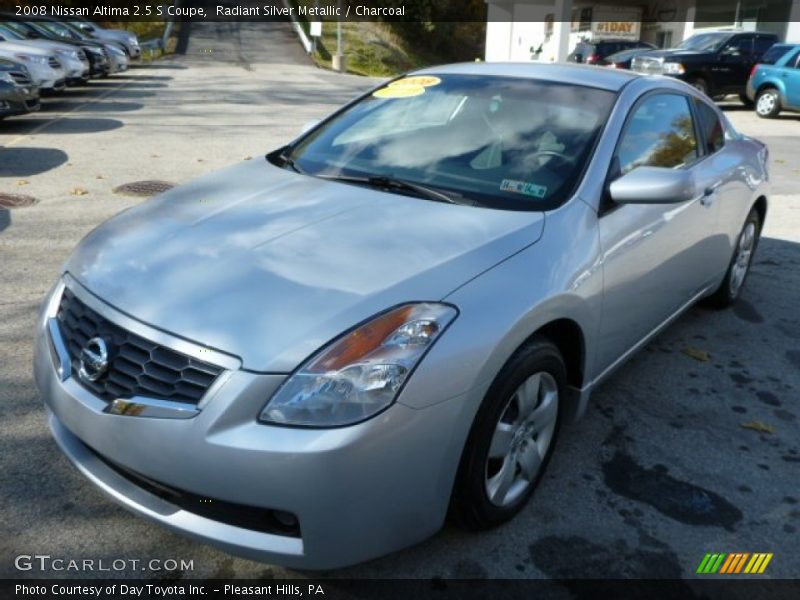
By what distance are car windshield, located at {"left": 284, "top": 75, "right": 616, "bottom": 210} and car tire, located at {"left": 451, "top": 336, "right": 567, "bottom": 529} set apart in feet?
2.22

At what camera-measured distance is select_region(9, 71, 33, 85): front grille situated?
1024 centimetres

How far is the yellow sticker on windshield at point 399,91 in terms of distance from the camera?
12.3 ft

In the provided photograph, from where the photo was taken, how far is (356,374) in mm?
2053

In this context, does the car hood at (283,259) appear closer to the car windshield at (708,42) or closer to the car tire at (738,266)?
the car tire at (738,266)

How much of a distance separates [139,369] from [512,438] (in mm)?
1282

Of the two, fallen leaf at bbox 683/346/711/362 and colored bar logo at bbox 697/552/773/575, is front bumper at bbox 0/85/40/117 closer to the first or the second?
fallen leaf at bbox 683/346/711/362

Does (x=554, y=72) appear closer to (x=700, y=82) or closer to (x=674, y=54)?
(x=674, y=54)

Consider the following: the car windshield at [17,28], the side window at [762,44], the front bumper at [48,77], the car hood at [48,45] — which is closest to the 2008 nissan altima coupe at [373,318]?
the front bumper at [48,77]

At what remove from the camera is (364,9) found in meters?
46.7

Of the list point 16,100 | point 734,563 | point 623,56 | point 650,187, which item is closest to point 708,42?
point 623,56

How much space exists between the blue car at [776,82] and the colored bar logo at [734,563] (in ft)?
51.0

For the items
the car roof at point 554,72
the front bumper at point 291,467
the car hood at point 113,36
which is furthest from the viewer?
the car hood at point 113,36

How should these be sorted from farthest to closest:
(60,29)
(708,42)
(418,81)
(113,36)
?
(113,36) → (60,29) → (708,42) → (418,81)

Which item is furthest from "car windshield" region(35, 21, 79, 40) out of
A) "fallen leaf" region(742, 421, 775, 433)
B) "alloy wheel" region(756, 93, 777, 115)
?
"fallen leaf" region(742, 421, 775, 433)
